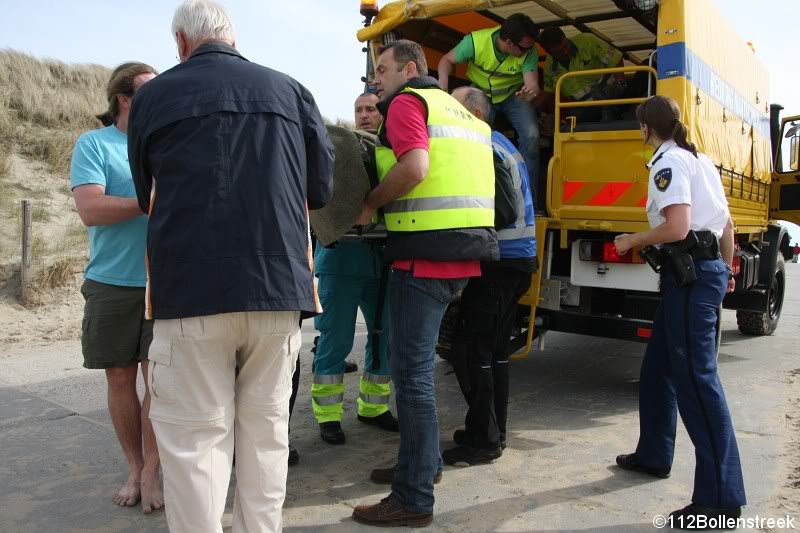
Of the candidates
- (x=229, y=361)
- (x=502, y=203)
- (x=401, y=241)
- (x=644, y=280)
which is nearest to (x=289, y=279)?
(x=229, y=361)

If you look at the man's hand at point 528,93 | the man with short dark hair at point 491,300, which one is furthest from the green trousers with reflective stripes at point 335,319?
the man's hand at point 528,93

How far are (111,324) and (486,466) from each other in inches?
78.2

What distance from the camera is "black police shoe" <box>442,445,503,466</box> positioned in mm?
3717

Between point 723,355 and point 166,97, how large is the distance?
635cm

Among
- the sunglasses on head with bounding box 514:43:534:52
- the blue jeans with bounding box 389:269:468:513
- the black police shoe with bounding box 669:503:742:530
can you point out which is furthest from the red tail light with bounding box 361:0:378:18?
the black police shoe with bounding box 669:503:742:530

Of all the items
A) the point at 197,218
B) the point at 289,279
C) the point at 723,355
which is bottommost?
the point at 723,355

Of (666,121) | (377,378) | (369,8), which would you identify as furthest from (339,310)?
(369,8)

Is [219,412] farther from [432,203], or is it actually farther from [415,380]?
[432,203]

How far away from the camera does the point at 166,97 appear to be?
2137mm

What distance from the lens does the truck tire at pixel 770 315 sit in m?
7.91

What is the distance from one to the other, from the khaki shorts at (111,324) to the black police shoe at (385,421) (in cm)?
165

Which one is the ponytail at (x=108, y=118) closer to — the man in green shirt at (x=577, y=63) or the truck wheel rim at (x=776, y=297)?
the man in green shirt at (x=577, y=63)

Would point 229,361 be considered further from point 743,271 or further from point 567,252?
point 743,271

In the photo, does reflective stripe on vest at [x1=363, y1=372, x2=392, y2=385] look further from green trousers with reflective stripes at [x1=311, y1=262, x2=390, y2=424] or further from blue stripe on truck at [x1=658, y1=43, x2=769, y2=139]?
blue stripe on truck at [x1=658, y1=43, x2=769, y2=139]
